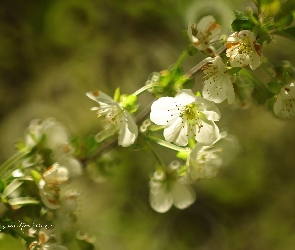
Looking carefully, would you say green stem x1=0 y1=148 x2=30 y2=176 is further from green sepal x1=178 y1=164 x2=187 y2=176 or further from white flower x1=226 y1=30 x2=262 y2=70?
white flower x1=226 y1=30 x2=262 y2=70

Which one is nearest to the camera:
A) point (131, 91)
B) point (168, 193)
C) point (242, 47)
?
point (242, 47)

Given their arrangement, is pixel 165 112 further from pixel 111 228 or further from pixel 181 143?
pixel 111 228

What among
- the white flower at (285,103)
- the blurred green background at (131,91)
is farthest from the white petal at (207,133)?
the blurred green background at (131,91)

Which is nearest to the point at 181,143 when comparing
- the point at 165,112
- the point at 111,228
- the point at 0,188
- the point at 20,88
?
the point at 165,112

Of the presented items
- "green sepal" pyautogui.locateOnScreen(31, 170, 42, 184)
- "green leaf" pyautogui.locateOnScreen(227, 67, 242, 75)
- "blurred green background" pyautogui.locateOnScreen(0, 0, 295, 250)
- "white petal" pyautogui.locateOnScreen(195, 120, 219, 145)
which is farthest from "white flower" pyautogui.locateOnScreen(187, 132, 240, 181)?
"blurred green background" pyautogui.locateOnScreen(0, 0, 295, 250)

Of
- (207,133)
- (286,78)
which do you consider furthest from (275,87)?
(207,133)

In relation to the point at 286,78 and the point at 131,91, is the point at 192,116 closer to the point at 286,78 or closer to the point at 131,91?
the point at 286,78

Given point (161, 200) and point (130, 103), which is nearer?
point (130, 103)

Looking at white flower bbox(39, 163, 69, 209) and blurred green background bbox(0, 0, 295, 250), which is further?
blurred green background bbox(0, 0, 295, 250)
